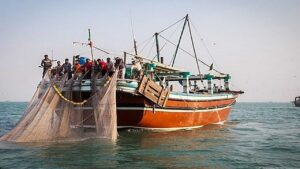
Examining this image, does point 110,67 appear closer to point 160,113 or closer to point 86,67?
point 86,67

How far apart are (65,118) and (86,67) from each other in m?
3.35

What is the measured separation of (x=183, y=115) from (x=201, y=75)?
7.16 metres

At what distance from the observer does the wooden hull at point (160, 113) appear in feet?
54.2

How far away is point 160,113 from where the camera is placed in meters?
17.6

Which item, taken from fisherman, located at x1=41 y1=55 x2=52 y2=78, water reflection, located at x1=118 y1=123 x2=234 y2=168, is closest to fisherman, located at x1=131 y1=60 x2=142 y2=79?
water reflection, located at x1=118 y1=123 x2=234 y2=168

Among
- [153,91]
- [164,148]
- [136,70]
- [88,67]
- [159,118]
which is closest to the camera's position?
[164,148]

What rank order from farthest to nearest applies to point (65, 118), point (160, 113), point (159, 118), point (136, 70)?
1. point (159, 118)
2. point (160, 113)
3. point (136, 70)
4. point (65, 118)

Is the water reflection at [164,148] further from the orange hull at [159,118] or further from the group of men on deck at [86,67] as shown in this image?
the group of men on deck at [86,67]

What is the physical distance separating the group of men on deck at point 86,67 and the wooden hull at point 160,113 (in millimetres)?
1771

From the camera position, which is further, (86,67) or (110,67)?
(86,67)

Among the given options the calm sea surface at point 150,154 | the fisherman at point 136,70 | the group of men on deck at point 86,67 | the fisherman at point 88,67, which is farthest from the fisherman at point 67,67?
the calm sea surface at point 150,154

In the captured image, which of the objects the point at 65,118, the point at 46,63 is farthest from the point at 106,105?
the point at 46,63

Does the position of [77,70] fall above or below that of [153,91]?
above

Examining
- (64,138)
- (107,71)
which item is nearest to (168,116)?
(107,71)
